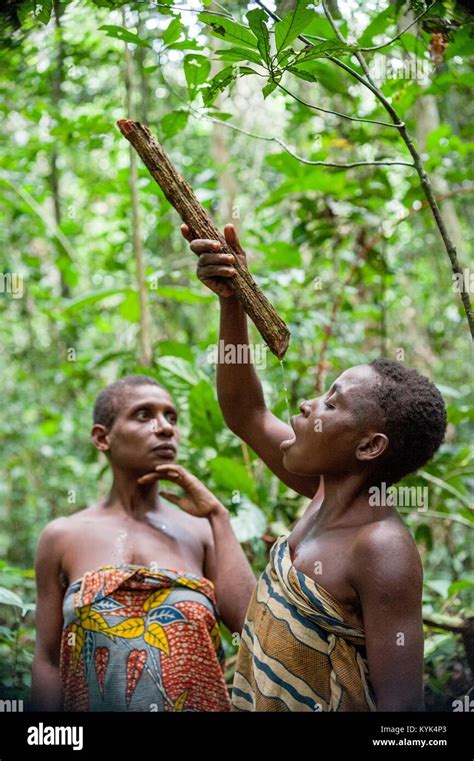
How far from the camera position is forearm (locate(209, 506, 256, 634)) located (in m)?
2.14

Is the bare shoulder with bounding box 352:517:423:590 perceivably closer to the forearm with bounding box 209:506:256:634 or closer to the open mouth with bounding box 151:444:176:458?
the forearm with bounding box 209:506:256:634

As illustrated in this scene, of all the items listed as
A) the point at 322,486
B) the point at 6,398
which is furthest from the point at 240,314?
the point at 6,398

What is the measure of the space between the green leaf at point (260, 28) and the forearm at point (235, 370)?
0.57 meters

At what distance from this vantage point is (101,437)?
238 cm

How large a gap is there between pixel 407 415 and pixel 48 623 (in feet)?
3.88

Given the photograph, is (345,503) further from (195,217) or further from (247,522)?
(247,522)

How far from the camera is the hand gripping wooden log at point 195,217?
1611 millimetres

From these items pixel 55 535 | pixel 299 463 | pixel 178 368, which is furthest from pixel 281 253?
pixel 299 463

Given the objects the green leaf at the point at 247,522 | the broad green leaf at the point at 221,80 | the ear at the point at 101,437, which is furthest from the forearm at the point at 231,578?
the broad green leaf at the point at 221,80

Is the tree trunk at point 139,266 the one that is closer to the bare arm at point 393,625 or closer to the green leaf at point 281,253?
the green leaf at point 281,253

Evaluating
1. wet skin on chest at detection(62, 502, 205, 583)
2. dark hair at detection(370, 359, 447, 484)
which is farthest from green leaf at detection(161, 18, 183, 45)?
wet skin on chest at detection(62, 502, 205, 583)

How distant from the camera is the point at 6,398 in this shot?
635 centimetres
